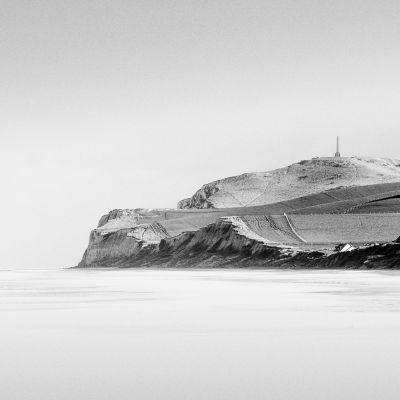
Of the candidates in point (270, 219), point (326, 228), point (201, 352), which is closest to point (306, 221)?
point (326, 228)

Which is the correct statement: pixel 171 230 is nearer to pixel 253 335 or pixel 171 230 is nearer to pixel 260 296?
pixel 260 296

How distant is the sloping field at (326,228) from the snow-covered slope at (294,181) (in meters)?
63.0

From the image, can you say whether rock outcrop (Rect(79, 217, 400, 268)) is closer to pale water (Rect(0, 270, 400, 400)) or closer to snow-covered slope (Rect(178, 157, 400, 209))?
snow-covered slope (Rect(178, 157, 400, 209))

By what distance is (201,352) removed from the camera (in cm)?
1327

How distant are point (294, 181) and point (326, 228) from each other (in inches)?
3062

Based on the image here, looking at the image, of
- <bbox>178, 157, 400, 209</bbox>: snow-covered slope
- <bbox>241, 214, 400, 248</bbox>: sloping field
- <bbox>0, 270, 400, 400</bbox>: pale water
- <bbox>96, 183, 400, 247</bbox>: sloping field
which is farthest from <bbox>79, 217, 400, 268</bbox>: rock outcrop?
<bbox>0, 270, 400, 400</bbox>: pale water

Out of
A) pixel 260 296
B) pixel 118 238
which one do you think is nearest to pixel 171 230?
pixel 118 238

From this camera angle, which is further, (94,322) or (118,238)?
(118,238)

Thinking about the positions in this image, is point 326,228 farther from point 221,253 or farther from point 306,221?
point 221,253

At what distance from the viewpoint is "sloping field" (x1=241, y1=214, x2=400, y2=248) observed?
94.7 meters

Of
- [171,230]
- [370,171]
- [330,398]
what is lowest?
[330,398]

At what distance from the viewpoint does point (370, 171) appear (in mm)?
174375

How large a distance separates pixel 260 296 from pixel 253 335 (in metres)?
12.5

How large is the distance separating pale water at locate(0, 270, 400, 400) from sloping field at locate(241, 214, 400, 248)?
237 feet
